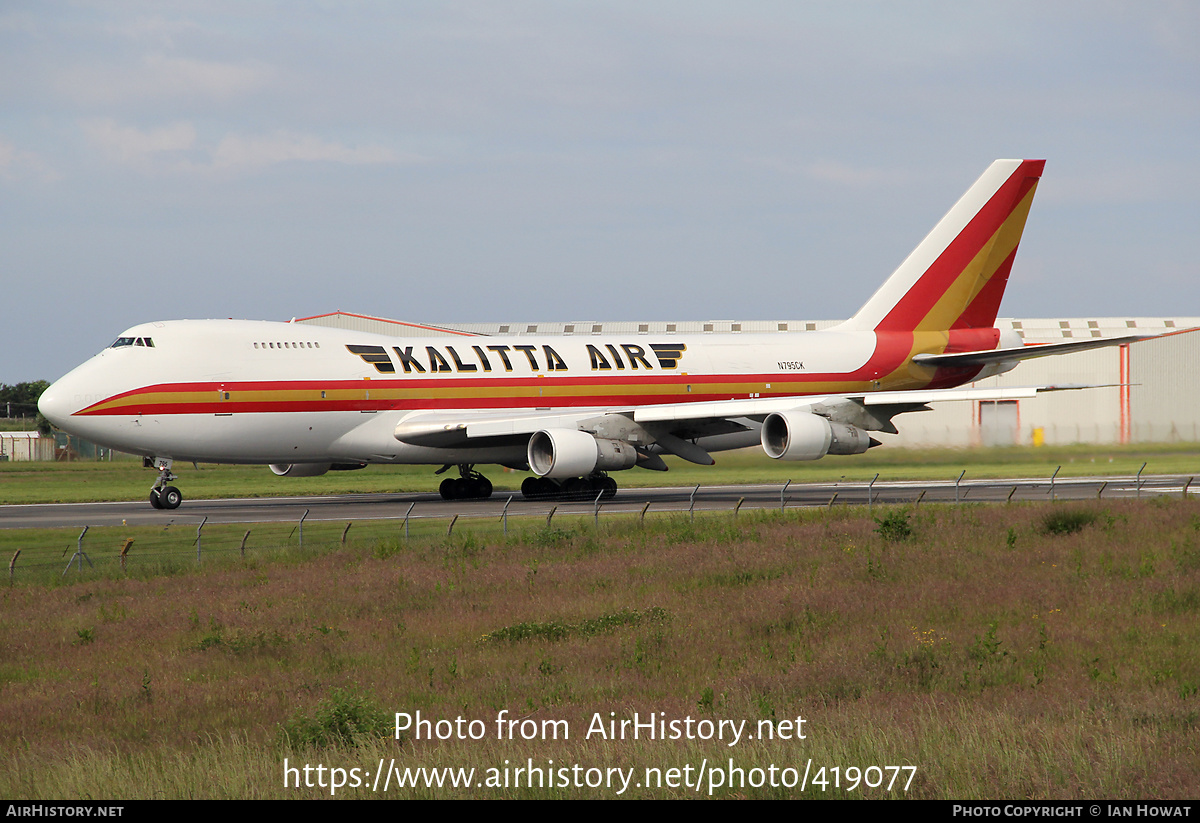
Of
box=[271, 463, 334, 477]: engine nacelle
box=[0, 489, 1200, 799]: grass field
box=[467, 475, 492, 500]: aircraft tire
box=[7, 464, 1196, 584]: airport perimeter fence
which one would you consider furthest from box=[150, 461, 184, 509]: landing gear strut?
box=[0, 489, 1200, 799]: grass field

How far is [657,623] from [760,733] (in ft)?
22.6

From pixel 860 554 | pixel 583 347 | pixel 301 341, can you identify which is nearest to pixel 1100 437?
pixel 583 347

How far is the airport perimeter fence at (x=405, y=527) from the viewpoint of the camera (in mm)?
26000

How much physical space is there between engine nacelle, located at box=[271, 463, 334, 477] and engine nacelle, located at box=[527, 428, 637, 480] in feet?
25.3

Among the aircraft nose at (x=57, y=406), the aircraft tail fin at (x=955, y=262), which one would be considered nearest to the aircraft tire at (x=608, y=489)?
the aircraft tail fin at (x=955, y=262)

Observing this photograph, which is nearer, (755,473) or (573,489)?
(573,489)

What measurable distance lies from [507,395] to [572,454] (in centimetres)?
410

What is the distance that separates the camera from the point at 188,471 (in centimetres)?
6025

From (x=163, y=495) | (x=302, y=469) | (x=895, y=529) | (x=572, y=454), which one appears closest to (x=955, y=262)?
(x=572, y=454)

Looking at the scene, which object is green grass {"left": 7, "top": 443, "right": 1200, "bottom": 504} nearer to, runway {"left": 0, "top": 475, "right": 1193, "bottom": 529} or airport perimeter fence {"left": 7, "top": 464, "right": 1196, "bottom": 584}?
runway {"left": 0, "top": 475, "right": 1193, "bottom": 529}

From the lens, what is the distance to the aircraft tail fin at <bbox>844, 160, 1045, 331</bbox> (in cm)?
4497

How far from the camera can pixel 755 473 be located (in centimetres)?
4534

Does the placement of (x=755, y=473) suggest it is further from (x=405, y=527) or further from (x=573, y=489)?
(x=405, y=527)
